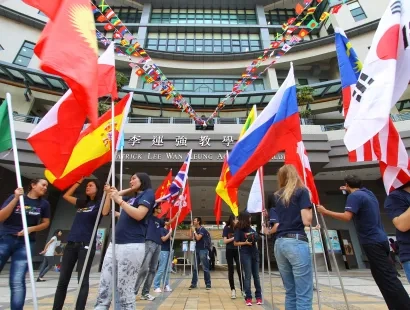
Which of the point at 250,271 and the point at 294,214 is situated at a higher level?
the point at 294,214

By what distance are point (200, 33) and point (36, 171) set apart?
20.2 metres

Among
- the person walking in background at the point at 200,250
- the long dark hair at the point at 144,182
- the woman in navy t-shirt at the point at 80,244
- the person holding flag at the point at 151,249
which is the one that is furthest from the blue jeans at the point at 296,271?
the person walking in background at the point at 200,250

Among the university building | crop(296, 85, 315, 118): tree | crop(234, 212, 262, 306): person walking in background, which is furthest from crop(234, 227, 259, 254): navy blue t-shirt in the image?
crop(296, 85, 315, 118): tree

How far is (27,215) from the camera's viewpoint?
3588 millimetres

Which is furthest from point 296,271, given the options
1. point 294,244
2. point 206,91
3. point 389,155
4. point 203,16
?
point 203,16

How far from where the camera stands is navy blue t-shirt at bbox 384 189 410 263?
2.30 m

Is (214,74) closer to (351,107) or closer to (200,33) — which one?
(200,33)

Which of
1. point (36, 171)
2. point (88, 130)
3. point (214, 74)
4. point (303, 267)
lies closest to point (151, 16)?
point (214, 74)

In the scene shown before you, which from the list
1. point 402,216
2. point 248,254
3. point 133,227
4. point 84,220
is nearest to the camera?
point 402,216

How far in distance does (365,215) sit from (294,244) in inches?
46.1

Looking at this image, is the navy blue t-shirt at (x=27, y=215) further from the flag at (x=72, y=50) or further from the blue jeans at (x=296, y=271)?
the blue jeans at (x=296, y=271)

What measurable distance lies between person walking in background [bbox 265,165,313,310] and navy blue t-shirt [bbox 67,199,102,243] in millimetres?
2506

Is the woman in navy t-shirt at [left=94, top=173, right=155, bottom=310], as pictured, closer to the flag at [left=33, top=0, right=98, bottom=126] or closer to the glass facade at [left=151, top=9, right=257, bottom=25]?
the flag at [left=33, top=0, right=98, bottom=126]

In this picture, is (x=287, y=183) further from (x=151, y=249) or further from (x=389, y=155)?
(x=151, y=249)
